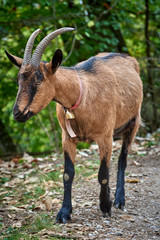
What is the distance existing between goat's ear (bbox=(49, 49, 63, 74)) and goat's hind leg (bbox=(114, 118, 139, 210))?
7.01 ft

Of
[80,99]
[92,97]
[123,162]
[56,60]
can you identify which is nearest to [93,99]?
[92,97]

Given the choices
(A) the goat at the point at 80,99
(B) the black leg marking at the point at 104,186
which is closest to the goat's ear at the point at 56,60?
(A) the goat at the point at 80,99

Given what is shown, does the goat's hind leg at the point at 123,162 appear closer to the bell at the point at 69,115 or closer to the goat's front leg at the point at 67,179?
the goat's front leg at the point at 67,179

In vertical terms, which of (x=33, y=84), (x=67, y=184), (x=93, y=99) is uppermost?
(x=33, y=84)

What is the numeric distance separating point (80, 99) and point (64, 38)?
5327 mm

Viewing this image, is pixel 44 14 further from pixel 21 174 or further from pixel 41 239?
pixel 41 239

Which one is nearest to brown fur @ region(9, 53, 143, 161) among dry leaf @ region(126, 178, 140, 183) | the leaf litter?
the leaf litter

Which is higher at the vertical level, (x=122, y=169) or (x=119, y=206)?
(x=122, y=169)

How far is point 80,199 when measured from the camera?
196 inches

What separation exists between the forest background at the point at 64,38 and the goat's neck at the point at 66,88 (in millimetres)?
2837

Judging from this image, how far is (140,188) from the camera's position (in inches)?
215

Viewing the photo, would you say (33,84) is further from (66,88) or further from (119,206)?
(119,206)

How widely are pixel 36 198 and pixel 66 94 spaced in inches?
72.6

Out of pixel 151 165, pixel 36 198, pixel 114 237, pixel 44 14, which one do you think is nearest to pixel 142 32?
pixel 44 14
